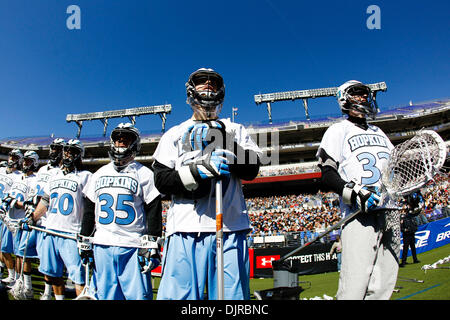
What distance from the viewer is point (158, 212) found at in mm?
3596

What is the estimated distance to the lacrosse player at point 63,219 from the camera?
15.6 feet

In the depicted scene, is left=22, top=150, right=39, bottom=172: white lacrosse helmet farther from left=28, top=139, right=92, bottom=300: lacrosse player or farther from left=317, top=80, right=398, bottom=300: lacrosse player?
left=317, top=80, right=398, bottom=300: lacrosse player

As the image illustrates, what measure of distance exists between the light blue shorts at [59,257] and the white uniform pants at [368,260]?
12.1ft

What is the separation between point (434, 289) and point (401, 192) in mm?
3733

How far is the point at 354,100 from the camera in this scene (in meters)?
3.33

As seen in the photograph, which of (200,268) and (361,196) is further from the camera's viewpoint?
(361,196)

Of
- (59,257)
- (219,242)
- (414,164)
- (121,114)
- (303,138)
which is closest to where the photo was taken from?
(219,242)

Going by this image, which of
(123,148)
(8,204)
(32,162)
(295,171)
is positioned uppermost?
(295,171)

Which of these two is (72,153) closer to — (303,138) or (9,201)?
(9,201)

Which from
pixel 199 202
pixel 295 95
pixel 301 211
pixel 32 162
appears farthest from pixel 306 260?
pixel 295 95

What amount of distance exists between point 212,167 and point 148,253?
157 centimetres

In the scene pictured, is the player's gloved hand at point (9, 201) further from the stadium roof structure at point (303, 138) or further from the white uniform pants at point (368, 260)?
the stadium roof structure at point (303, 138)

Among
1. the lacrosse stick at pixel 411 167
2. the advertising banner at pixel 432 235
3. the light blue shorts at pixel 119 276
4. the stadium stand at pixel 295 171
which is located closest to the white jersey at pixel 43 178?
the light blue shorts at pixel 119 276
